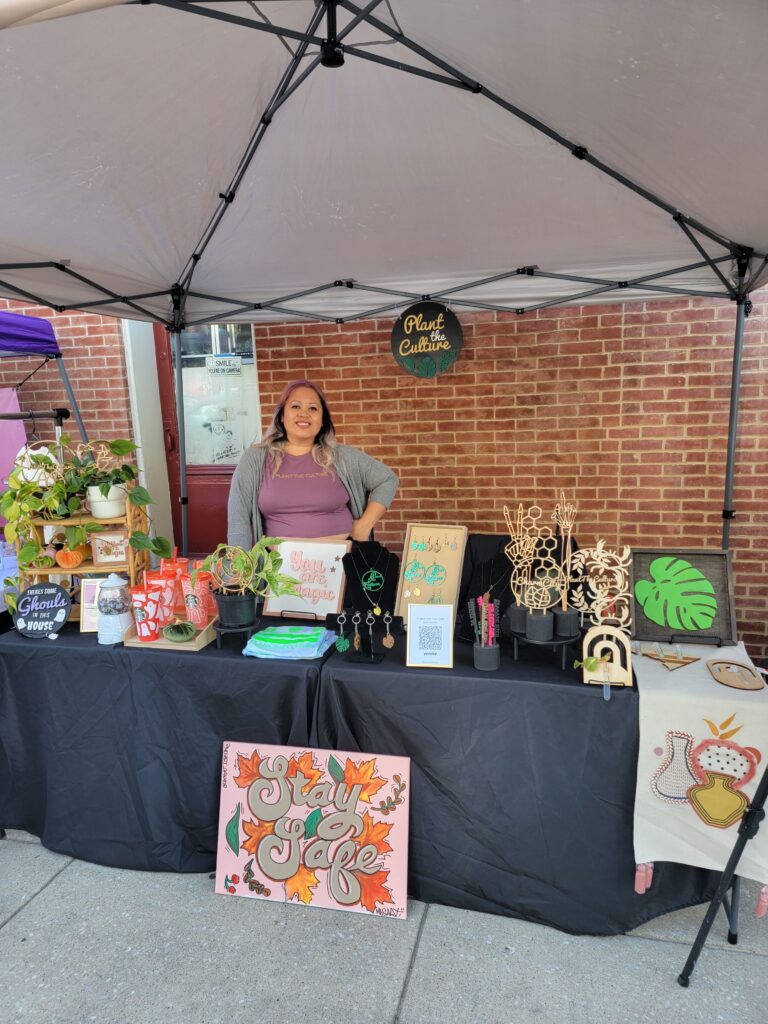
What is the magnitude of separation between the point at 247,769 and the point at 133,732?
15.6 inches

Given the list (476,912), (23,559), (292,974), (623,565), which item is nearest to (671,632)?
(623,565)

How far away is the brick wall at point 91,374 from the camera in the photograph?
157 inches

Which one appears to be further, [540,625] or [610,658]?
[540,625]

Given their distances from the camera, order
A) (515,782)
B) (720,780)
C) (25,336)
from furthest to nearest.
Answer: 1. (25,336)
2. (515,782)
3. (720,780)

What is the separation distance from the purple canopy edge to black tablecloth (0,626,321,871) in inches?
66.9

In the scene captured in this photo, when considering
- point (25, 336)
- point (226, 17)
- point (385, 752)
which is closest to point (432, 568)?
point (385, 752)

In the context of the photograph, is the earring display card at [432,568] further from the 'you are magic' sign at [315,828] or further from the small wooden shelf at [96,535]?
the small wooden shelf at [96,535]

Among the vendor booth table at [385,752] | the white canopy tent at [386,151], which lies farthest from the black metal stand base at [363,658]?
the white canopy tent at [386,151]

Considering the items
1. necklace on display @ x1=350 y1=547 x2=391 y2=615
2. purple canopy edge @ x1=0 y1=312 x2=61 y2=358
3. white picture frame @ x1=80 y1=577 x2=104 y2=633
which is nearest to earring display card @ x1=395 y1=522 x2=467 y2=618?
necklace on display @ x1=350 y1=547 x2=391 y2=615

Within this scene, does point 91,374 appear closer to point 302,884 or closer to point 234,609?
point 234,609

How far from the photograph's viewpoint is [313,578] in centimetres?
206

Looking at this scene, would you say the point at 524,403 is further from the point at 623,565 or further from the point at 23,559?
the point at 23,559

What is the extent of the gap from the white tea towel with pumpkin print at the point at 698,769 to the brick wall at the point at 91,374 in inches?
142

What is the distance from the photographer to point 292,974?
1.55 m
